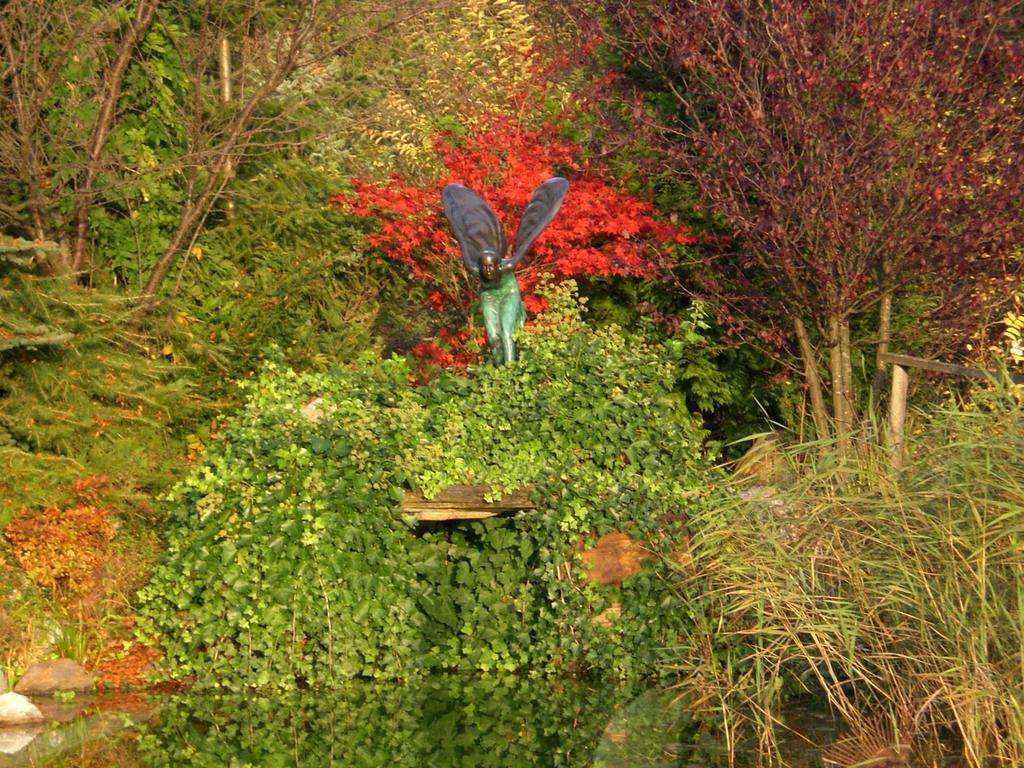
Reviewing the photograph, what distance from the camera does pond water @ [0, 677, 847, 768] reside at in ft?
23.5

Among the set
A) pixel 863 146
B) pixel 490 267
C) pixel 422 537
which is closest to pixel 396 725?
pixel 422 537

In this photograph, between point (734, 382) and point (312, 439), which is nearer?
point (312, 439)

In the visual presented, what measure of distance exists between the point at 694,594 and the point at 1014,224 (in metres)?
4.42

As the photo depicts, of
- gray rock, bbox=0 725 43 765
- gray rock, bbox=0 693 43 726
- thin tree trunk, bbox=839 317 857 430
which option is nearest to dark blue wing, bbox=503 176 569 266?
thin tree trunk, bbox=839 317 857 430

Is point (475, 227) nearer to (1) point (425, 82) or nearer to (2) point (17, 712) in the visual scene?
(2) point (17, 712)

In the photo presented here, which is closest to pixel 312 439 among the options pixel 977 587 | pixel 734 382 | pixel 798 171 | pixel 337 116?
pixel 977 587

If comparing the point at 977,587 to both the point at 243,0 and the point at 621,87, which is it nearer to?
the point at 621,87

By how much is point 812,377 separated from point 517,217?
323cm

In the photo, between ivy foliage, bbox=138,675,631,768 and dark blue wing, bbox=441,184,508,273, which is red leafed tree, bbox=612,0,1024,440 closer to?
dark blue wing, bbox=441,184,508,273

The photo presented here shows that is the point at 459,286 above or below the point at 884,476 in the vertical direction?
above

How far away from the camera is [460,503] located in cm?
892

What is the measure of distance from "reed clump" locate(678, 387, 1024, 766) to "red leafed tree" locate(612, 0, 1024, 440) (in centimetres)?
363

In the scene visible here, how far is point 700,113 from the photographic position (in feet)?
44.2

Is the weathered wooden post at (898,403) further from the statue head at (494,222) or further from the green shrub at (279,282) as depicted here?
the green shrub at (279,282)
